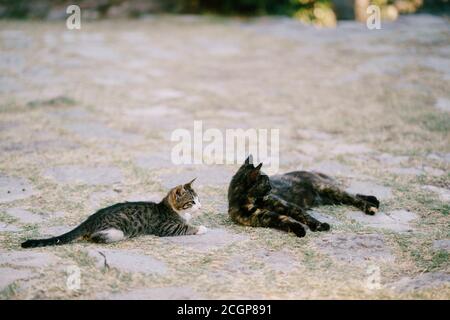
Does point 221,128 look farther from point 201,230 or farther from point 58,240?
point 58,240

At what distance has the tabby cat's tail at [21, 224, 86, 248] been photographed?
13.3 feet

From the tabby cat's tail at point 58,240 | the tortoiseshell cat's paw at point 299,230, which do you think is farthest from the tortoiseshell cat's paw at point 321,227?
the tabby cat's tail at point 58,240

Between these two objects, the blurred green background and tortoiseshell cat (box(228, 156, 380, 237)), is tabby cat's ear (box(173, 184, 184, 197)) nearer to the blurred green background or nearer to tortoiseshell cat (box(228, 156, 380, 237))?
tortoiseshell cat (box(228, 156, 380, 237))

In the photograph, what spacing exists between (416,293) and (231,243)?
130cm

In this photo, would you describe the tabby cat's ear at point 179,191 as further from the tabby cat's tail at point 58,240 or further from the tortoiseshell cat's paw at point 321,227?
the tortoiseshell cat's paw at point 321,227

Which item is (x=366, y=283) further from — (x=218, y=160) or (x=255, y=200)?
(x=218, y=160)

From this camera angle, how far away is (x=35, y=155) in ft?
20.7

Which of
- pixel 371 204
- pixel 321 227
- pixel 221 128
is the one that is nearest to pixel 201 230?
pixel 321 227

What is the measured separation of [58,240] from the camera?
4.10 meters

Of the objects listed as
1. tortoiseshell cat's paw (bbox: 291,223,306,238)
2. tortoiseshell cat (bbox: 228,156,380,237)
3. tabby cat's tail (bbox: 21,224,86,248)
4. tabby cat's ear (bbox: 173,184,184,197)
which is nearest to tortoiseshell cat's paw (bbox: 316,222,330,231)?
tortoiseshell cat (bbox: 228,156,380,237)

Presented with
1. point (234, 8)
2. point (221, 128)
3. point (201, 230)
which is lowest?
point (201, 230)

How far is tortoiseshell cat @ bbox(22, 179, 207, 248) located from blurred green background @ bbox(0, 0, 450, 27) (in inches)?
334

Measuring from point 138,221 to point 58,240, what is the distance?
0.57 m

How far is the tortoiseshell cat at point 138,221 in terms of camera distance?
13.7 feet
